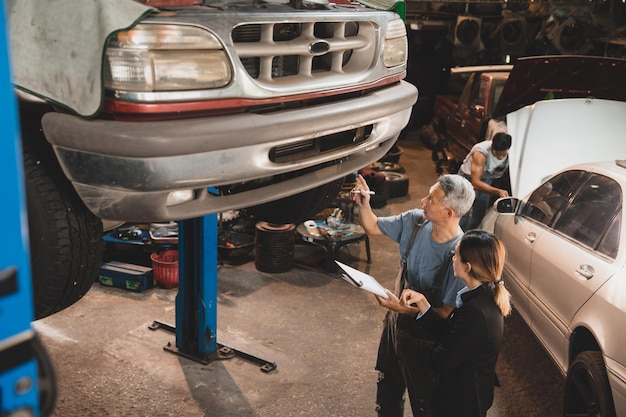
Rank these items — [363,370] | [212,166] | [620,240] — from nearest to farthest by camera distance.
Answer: [212,166] → [620,240] → [363,370]

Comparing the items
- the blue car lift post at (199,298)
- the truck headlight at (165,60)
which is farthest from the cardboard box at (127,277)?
the truck headlight at (165,60)

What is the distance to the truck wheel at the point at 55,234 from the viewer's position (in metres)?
2.24

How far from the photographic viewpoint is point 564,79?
6680 millimetres

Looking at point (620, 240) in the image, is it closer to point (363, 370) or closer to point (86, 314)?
point (363, 370)

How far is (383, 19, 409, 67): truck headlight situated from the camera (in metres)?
2.96

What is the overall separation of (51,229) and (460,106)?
8155 millimetres

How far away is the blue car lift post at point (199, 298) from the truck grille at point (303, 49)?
1.94 meters

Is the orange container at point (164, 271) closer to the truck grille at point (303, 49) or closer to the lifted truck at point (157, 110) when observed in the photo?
the lifted truck at point (157, 110)

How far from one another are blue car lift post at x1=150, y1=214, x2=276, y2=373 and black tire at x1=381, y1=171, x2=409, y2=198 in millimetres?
4679

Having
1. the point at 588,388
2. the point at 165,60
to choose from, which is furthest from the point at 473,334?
the point at 165,60

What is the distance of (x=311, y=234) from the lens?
657 cm

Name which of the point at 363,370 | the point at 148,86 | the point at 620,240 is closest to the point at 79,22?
the point at 148,86

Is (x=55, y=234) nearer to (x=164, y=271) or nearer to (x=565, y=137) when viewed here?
(x=164, y=271)

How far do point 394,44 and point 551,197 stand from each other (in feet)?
6.58
